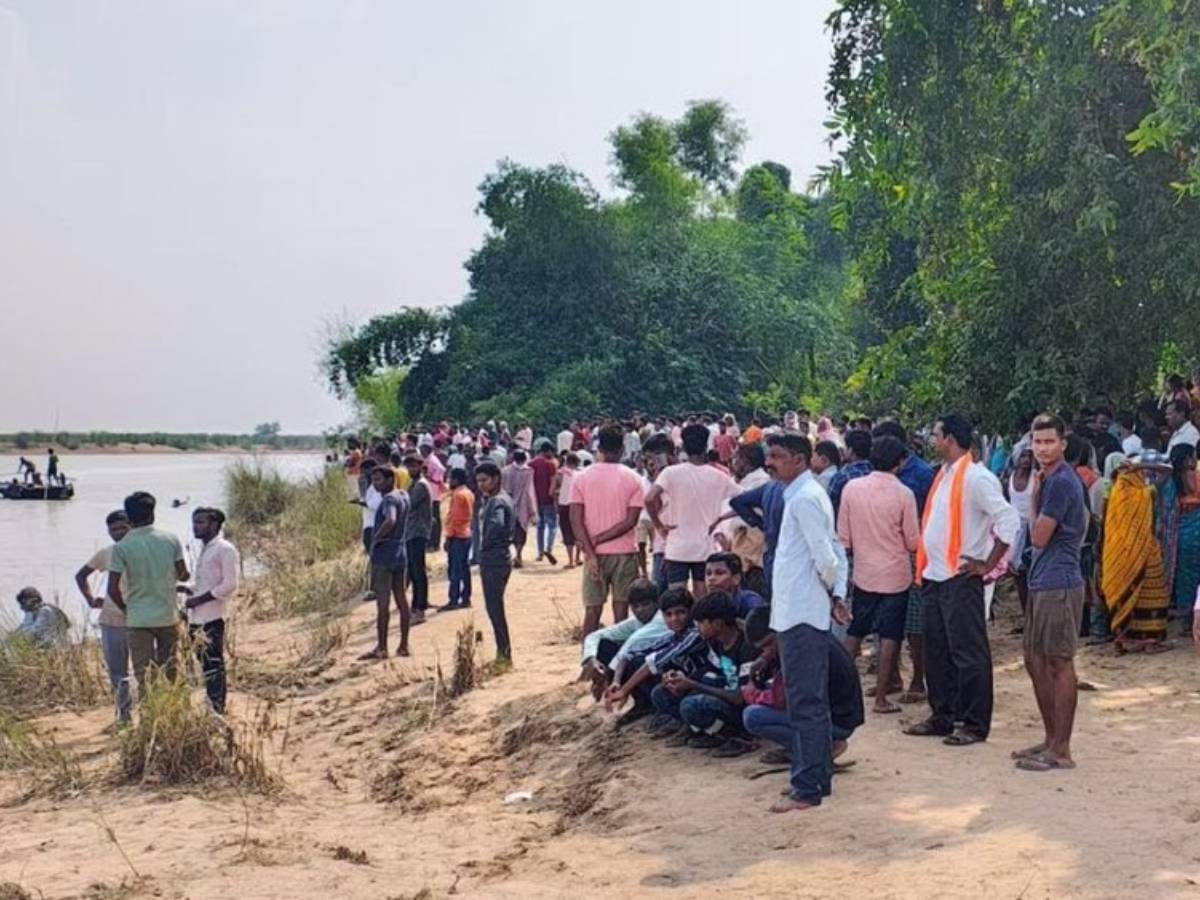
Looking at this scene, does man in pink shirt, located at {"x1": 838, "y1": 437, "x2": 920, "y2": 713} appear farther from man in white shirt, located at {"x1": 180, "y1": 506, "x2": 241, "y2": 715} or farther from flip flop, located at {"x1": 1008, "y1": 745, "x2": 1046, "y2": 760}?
man in white shirt, located at {"x1": 180, "y1": 506, "x2": 241, "y2": 715}

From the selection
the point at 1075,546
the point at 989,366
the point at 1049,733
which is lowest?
the point at 1049,733

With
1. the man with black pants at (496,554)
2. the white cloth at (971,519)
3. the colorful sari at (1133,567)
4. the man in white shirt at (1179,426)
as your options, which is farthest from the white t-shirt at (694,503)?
the man in white shirt at (1179,426)

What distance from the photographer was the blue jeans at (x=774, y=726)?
691 cm

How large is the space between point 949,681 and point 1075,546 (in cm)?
135

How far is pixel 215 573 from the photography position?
9.73 m

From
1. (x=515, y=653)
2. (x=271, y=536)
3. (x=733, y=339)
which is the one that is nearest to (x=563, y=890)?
(x=515, y=653)

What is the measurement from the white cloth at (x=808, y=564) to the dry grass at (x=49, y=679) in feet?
26.7

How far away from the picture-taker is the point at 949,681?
7.65 metres

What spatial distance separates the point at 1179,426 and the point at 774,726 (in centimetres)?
554

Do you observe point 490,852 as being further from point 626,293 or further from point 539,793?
point 626,293

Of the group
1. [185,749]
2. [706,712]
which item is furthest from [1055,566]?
[185,749]

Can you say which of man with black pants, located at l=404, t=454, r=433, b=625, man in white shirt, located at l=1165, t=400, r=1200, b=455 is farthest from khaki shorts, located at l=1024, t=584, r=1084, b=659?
man with black pants, located at l=404, t=454, r=433, b=625

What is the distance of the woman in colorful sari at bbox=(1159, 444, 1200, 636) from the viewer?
32.6 feet

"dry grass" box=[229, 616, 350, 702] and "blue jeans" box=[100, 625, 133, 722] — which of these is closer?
"blue jeans" box=[100, 625, 133, 722]
